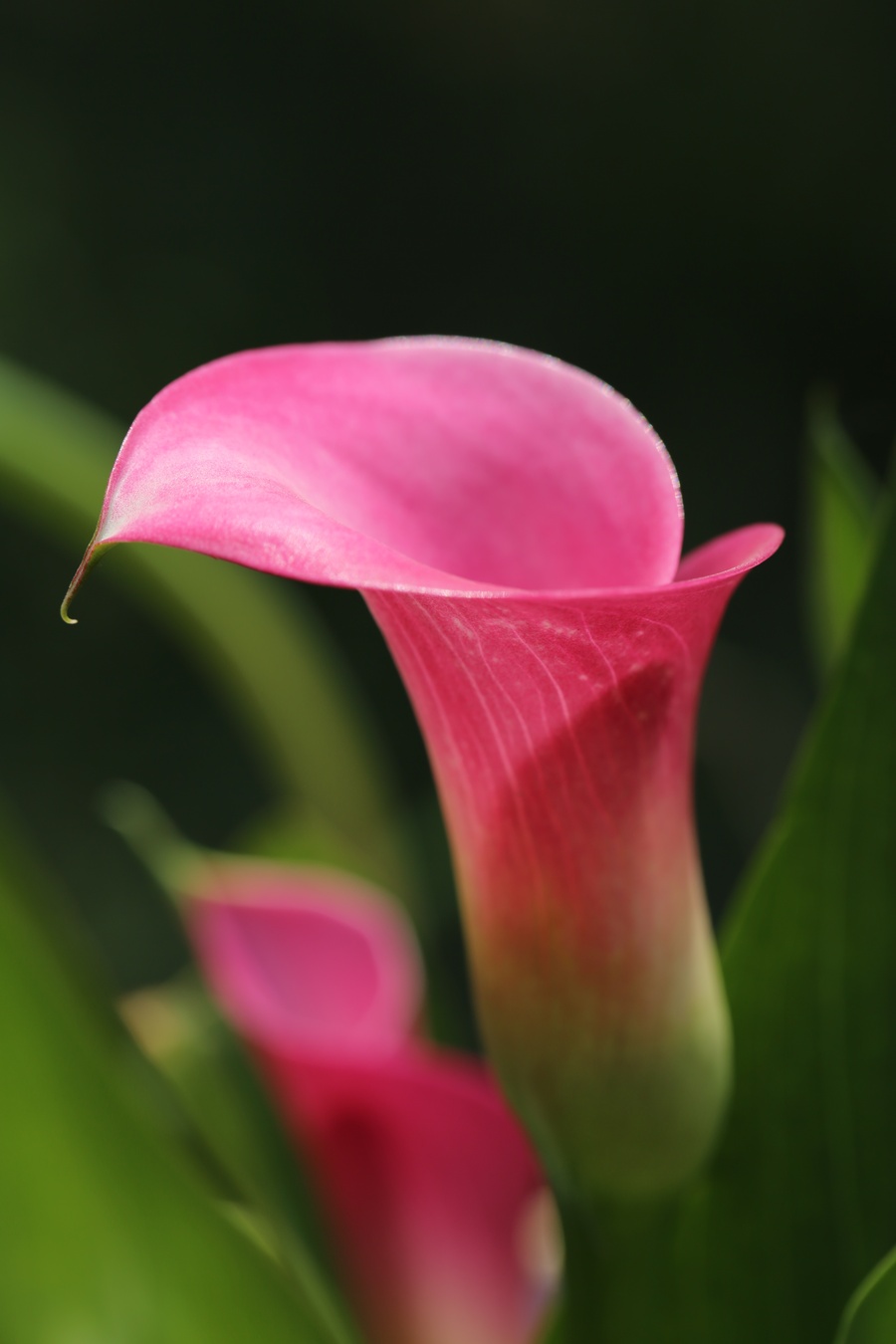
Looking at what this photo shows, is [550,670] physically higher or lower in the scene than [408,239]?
higher

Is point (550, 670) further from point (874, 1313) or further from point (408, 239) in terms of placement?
point (408, 239)

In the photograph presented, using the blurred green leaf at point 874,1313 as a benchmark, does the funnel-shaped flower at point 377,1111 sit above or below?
below

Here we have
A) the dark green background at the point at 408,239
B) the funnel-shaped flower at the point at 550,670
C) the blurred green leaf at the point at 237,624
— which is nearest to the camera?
the funnel-shaped flower at the point at 550,670

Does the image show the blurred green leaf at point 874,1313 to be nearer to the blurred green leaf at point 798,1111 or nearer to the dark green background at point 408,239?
the blurred green leaf at point 798,1111

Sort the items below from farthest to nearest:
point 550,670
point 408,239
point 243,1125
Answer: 1. point 408,239
2. point 243,1125
3. point 550,670

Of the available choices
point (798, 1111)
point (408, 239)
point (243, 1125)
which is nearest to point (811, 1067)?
point (798, 1111)

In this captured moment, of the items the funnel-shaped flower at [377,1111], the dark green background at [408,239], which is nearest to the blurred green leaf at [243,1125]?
the funnel-shaped flower at [377,1111]
